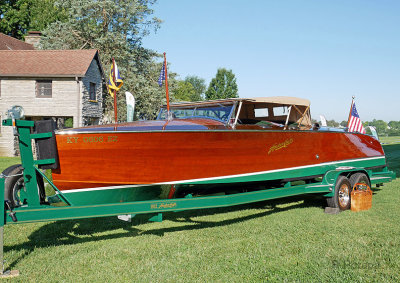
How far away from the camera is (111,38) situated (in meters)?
26.6

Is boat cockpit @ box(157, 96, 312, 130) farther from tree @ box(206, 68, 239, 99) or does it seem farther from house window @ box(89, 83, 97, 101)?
tree @ box(206, 68, 239, 99)

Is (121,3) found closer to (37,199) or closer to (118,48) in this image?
(118,48)

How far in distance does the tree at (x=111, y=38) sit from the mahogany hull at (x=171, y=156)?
21.3 m

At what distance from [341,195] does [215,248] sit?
3.37 m

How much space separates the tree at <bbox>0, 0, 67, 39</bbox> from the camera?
36125 mm

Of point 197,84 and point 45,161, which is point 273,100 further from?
point 197,84

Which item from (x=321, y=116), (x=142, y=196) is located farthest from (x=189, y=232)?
(x=321, y=116)

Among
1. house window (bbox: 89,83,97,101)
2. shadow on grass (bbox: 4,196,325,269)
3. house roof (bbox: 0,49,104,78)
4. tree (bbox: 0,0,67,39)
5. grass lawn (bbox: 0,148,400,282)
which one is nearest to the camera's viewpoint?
grass lawn (bbox: 0,148,400,282)

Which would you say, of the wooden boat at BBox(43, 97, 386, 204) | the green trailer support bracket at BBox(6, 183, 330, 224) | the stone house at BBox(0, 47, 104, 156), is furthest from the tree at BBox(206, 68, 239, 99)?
the green trailer support bracket at BBox(6, 183, 330, 224)

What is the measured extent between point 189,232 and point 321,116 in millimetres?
4245

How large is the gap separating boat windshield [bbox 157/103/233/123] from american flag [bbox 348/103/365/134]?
370cm

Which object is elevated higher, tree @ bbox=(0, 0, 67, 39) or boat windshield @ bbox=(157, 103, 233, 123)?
tree @ bbox=(0, 0, 67, 39)

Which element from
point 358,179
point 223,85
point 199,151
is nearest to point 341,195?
point 358,179

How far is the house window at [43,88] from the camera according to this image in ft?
72.1
